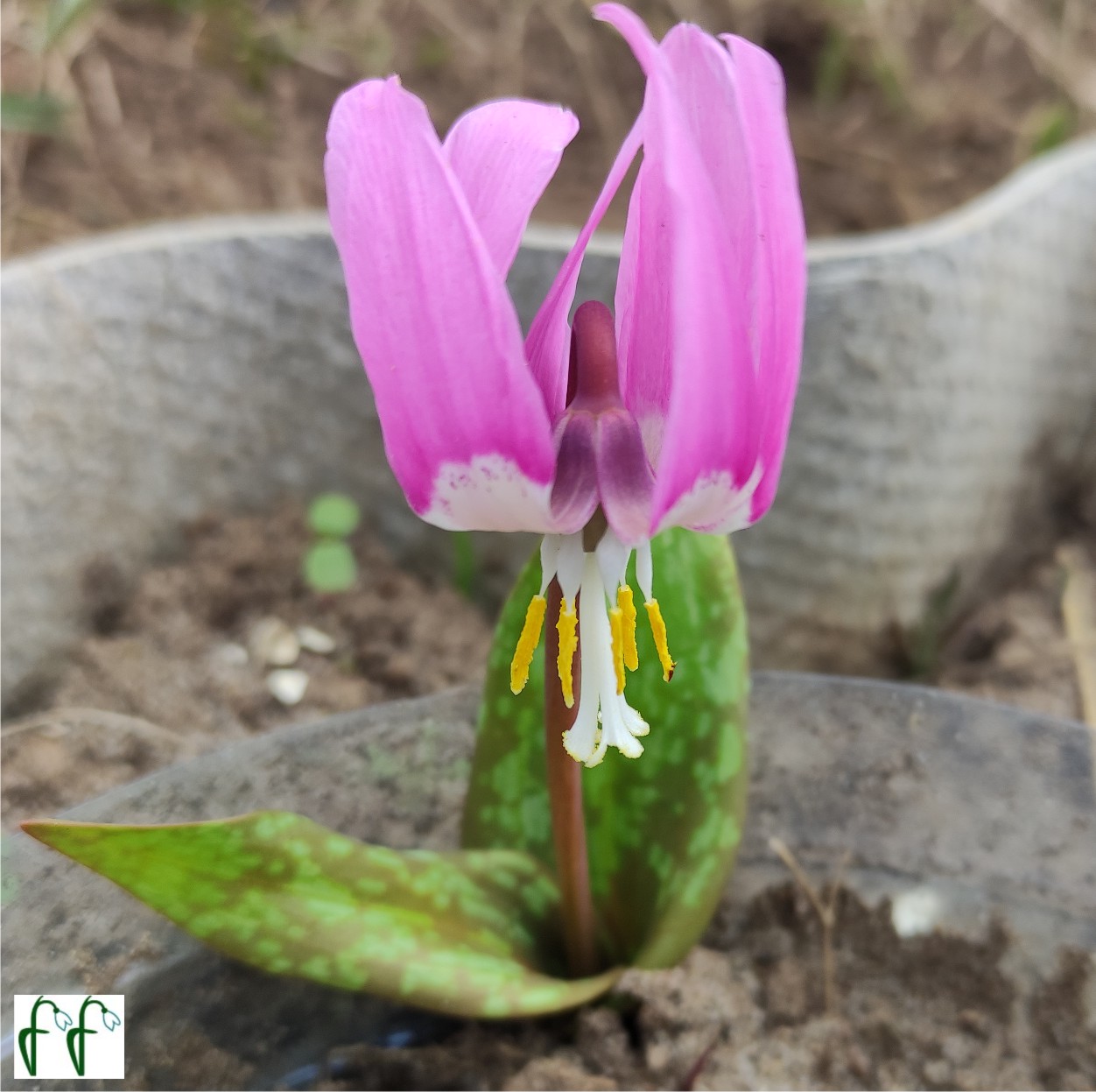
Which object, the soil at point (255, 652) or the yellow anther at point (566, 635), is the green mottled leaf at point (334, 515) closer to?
the soil at point (255, 652)

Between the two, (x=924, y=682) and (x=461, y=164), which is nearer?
(x=461, y=164)

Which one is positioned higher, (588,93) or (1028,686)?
(588,93)

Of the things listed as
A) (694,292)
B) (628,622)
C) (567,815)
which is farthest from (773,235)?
(567,815)

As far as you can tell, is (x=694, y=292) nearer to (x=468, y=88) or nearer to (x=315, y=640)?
(x=315, y=640)

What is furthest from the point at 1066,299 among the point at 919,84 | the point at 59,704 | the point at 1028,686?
the point at 59,704

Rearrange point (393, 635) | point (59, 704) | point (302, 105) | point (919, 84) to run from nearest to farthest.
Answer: point (59, 704) → point (393, 635) → point (302, 105) → point (919, 84)

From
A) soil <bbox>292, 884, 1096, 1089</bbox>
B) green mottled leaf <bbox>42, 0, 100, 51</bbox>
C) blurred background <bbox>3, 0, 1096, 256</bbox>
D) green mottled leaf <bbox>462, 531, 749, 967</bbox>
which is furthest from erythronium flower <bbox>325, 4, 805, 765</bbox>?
green mottled leaf <bbox>42, 0, 100, 51</bbox>

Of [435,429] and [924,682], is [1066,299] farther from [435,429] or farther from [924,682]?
[435,429]
